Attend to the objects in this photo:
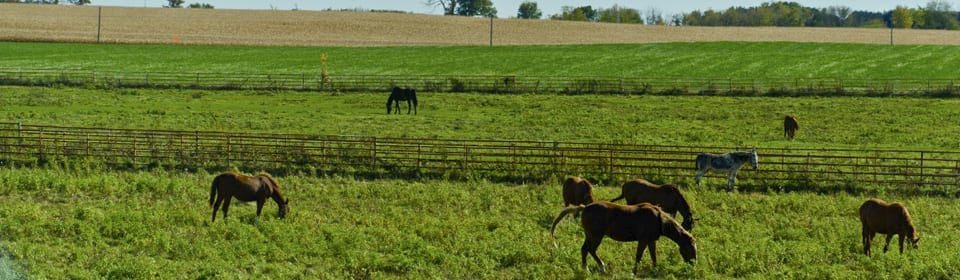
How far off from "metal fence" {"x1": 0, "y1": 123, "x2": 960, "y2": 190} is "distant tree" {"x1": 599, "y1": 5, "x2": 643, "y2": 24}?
14072 cm

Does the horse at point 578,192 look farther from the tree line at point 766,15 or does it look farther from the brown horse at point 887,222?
the tree line at point 766,15

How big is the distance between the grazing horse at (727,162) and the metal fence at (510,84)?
2513 cm

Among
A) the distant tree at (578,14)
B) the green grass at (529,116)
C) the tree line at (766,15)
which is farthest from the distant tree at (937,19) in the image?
the green grass at (529,116)

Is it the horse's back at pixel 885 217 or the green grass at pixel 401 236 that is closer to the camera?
the green grass at pixel 401 236

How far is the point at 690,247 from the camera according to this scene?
12469mm

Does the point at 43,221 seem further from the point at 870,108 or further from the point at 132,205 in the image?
the point at 870,108

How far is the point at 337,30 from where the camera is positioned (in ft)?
297

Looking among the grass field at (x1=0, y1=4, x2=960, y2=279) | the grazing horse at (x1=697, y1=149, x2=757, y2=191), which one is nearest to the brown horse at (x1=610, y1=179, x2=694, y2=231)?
the grass field at (x1=0, y1=4, x2=960, y2=279)

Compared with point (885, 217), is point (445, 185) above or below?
below

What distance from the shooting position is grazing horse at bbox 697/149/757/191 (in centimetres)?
1966

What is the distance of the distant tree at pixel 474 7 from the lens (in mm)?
143375

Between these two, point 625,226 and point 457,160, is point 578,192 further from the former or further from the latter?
point 457,160

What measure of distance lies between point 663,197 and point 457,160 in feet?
25.5

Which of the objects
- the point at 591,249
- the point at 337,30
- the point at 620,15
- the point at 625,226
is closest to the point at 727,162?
the point at 625,226
